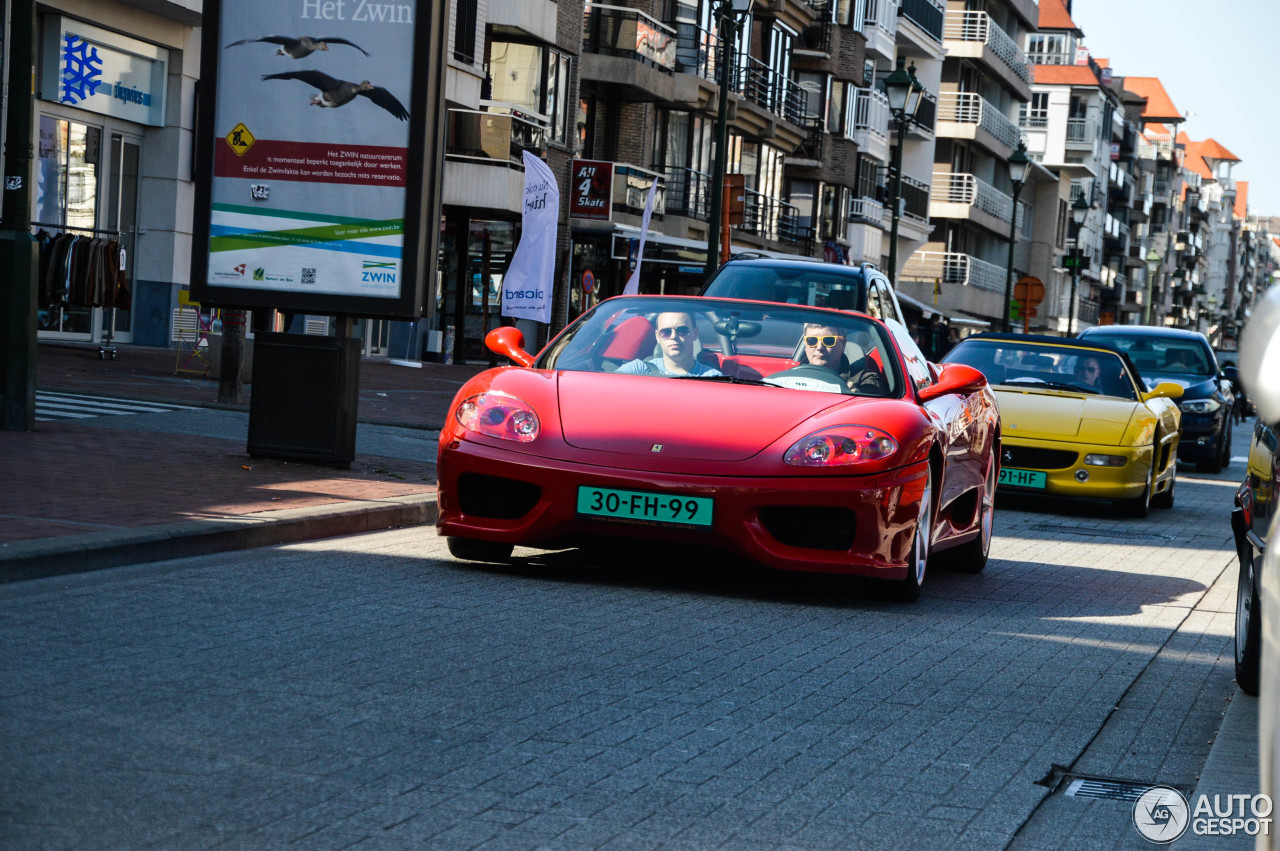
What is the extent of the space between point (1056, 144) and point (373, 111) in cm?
9376

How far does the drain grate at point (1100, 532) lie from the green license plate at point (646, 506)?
624 cm

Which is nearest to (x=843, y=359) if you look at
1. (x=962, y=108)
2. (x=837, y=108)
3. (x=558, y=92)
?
(x=558, y=92)

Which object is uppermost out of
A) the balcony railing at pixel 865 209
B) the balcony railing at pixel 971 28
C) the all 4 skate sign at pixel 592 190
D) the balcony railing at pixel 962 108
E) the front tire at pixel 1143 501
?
the balcony railing at pixel 971 28

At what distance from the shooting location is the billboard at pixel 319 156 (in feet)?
40.0

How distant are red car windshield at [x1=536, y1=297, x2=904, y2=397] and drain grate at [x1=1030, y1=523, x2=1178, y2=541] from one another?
4797 mm

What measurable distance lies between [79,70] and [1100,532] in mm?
16807

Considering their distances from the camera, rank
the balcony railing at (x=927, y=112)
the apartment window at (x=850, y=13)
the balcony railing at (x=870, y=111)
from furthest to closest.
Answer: the balcony railing at (x=927, y=112) < the balcony railing at (x=870, y=111) < the apartment window at (x=850, y=13)

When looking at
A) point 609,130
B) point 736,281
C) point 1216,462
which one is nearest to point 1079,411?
point 736,281

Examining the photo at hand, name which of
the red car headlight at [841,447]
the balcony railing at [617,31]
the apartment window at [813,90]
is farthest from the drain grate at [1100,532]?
the apartment window at [813,90]

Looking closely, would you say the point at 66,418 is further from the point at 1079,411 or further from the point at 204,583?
the point at 1079,411

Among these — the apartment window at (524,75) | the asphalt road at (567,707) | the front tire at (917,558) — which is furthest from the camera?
the apartment window at (524,75)

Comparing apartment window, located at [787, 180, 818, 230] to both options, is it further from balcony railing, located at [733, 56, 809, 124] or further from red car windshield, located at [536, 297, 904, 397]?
red car windshield, located at [536, 297, 904, 397]

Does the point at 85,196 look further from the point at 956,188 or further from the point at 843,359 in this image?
the point at 956,188

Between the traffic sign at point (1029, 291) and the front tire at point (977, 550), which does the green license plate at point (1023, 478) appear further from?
the traffic sign at point (1029, 291)
